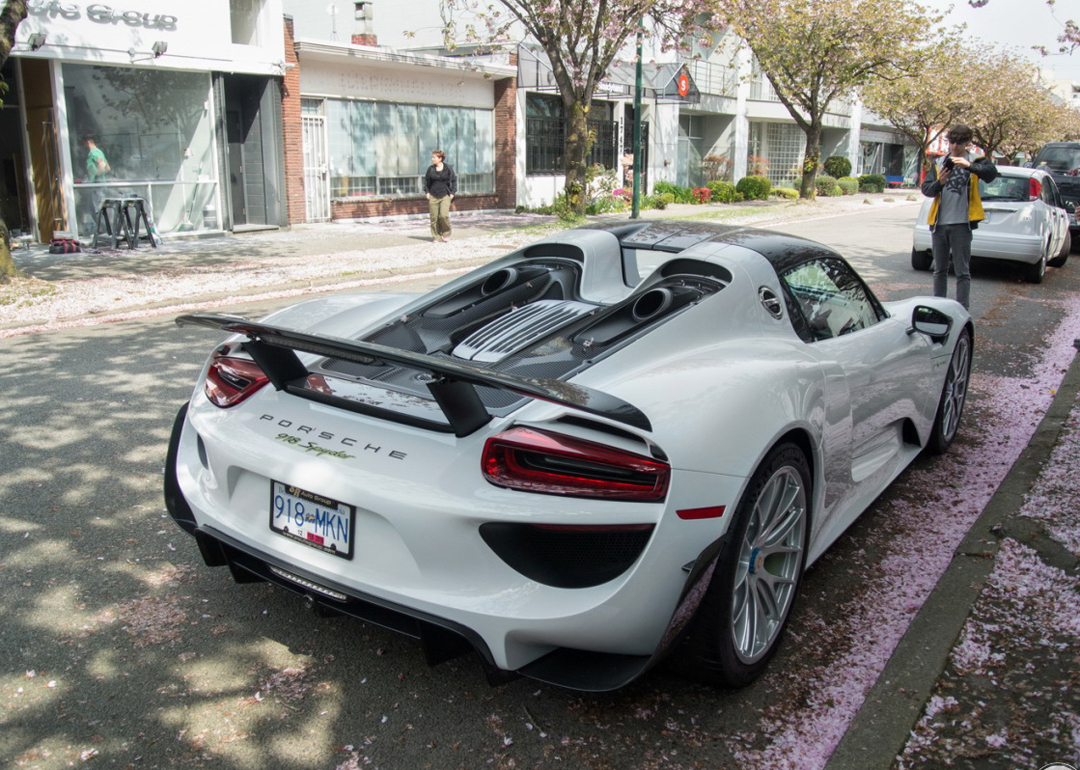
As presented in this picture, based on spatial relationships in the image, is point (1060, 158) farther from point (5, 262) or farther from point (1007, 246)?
point (5, 262)

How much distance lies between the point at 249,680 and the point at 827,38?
29138 millimetres

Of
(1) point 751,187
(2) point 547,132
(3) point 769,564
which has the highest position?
(2) point 547,132

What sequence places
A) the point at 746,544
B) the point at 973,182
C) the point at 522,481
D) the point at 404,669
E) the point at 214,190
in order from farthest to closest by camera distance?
the point at 214,190
the point at 973,182
the point at 404,669
the point at 746,544
the point at 522,481

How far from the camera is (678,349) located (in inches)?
124

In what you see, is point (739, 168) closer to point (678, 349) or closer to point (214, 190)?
point (214, 190)

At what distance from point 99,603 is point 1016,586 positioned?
3.57 metres

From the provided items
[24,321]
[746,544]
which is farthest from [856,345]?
[24,321]

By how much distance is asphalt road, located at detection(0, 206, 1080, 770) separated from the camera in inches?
103

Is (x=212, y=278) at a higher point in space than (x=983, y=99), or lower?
lower

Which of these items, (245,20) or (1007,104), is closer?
(245,20)

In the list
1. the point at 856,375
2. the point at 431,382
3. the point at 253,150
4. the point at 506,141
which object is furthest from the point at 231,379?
the point at 506,141

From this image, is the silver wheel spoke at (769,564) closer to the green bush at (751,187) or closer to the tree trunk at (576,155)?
the tree trunk at (576,155)

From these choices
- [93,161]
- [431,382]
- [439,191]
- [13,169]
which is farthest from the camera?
[439,191]

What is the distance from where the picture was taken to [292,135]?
20125mm
